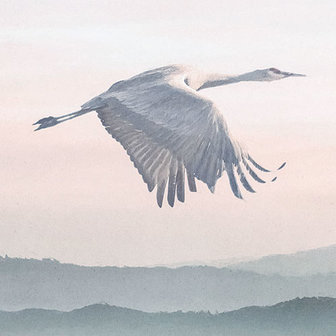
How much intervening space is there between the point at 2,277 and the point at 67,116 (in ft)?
15.4

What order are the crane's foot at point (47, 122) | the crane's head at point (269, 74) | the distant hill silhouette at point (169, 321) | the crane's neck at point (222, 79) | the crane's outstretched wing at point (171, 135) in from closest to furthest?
the crane's outstretched wing at point (171, 135)
the crane's foot at point (47, 122)
the crane's neck at point (222, 79)
the crane's head at point (269, 74)
the distant hill silhouette at point (169, 321)

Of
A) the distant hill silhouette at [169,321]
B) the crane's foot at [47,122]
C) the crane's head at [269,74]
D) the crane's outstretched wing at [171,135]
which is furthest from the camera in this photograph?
the distant hill silhouette at [169,321]

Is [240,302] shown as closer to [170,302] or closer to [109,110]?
[170,302]

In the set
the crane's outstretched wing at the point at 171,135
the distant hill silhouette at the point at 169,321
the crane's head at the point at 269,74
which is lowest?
the distant hill silhouette at the point at 169,321

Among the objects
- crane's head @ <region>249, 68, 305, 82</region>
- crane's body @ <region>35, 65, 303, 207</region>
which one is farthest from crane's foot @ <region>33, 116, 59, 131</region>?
crane's head @ <region>249, 68, 305, 82</region>

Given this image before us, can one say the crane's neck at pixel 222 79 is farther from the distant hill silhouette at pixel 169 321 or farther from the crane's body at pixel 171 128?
the distant hill silhouette at pixel 169 321

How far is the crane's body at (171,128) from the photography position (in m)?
6.40

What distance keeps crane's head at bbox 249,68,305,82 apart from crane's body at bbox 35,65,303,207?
321 millimetres

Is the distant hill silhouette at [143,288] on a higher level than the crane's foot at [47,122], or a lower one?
lower

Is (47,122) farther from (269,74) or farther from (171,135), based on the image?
(269,74)

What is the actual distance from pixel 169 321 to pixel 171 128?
5450 millimetres

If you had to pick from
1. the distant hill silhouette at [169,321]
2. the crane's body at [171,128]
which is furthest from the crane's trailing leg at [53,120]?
the distant hill silhouette at [169,321]

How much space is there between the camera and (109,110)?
755 centimetres

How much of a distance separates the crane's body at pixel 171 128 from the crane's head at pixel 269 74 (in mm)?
321
